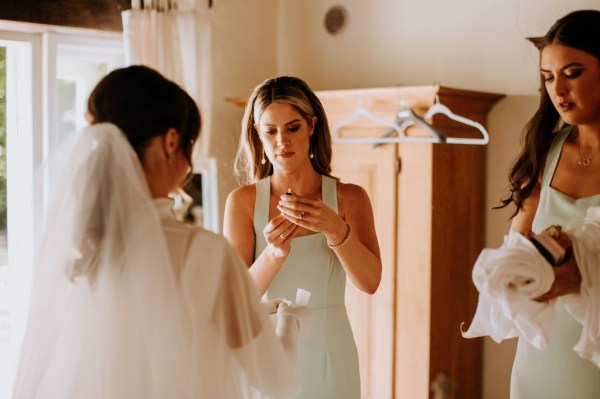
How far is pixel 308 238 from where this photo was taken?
214 centimetres

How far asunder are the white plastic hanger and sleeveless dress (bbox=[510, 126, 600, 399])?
107 cm

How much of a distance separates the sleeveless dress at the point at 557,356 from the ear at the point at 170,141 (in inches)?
38.3

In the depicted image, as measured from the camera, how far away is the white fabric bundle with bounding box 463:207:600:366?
4.90 ft

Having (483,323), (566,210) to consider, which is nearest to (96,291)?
(483,323)

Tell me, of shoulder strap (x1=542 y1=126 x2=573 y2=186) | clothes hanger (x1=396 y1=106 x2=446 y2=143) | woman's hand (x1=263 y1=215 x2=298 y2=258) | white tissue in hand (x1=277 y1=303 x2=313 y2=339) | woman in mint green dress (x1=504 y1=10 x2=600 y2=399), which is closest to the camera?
white tissue in hand (x1=277 y1=303 x2=313 y2=339)

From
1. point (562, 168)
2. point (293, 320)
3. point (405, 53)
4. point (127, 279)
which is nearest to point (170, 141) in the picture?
point (127, 279)

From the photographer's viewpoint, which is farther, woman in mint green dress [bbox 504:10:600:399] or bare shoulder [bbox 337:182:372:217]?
bare shoulder [bbox 337:182:372:217]

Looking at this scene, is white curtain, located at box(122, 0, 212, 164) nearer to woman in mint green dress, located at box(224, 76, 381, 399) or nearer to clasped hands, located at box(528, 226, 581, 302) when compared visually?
woman in mint green dress, located at box(224, 76, 381, 399)

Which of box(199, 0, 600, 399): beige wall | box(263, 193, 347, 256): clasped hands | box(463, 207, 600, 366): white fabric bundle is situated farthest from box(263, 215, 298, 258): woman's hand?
box(199, 0, 600, 399): beige wall

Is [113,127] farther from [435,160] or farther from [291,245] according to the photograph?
[435,160]

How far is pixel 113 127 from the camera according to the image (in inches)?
51.3

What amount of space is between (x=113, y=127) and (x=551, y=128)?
46.2 inches

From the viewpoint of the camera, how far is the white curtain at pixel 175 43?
3389 millimetres

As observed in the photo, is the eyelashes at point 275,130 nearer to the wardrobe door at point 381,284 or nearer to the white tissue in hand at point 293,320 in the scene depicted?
the white tissue in hand at point 293,320
